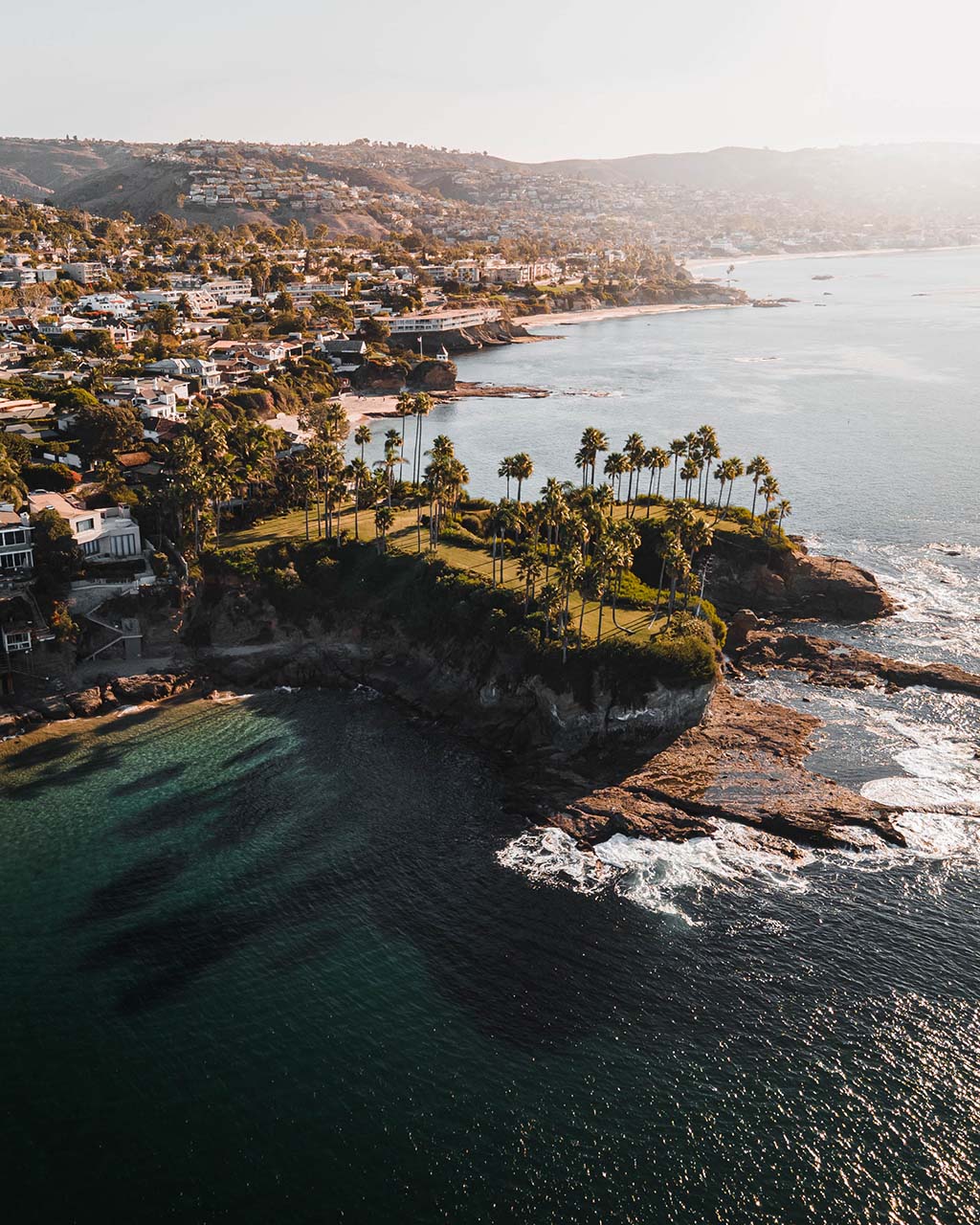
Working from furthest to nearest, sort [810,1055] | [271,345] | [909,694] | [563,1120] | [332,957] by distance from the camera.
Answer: [271,345]
[909,694]
[332,957]
[810,1055]
[563,1120]

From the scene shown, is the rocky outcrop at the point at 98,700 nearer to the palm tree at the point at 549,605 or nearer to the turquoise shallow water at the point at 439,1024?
the turquoise shallow water at the point at 439,1024

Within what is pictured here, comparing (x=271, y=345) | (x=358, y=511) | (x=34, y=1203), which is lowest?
(x=34, y=1203)

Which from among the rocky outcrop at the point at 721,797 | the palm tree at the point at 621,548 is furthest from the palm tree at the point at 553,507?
the rocky outcrop at the point at 721,797

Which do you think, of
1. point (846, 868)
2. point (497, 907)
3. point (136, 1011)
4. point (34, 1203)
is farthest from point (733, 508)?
point (34, 1203)

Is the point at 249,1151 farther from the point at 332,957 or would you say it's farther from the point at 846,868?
the point at 846,868

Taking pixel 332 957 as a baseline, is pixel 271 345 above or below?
above

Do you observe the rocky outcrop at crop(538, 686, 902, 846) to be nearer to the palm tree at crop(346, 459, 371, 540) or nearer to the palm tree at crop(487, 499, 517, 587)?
the palm tree at crop(487, 499, 517, 587)
